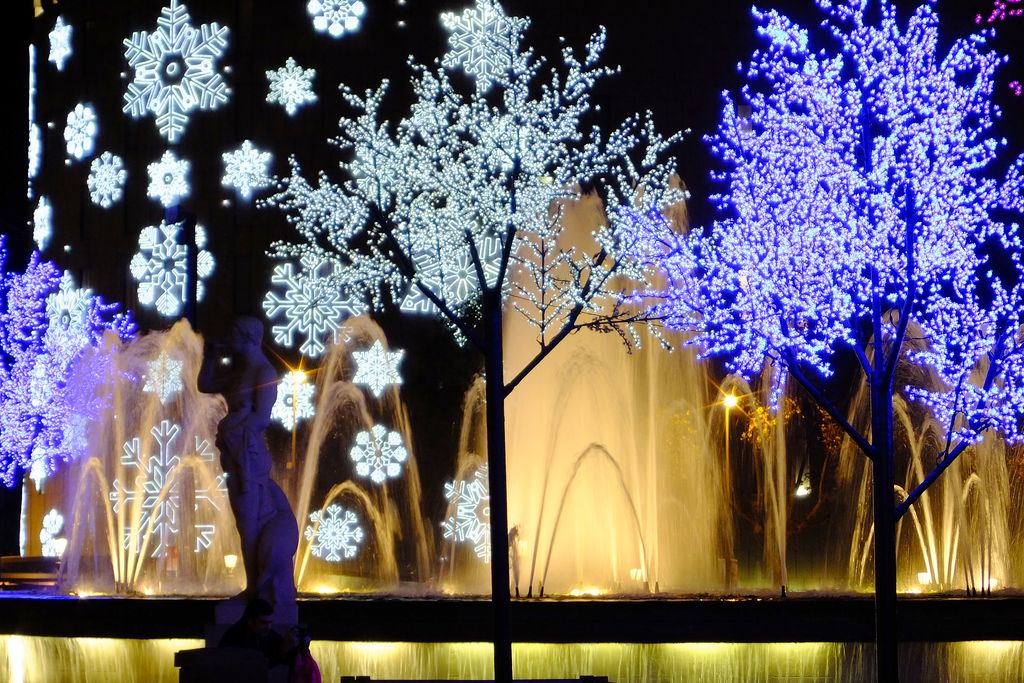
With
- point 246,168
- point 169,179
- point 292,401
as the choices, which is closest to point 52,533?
point 292,401

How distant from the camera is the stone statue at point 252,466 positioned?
13.4m

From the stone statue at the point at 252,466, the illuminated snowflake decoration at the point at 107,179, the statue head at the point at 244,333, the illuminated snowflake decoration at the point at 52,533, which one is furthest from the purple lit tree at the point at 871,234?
the illuminated snowflake decoration at the point at 52,533

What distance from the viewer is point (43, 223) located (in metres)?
38.4

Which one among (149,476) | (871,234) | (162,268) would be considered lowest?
(149,476)

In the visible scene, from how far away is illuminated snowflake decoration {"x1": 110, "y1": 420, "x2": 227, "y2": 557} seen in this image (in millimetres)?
30125

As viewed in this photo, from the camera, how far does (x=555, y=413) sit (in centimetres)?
2464

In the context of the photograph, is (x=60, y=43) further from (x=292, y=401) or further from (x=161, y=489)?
(x=161, y=489)

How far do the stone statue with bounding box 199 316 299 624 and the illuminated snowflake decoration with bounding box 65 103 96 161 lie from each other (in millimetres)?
25816

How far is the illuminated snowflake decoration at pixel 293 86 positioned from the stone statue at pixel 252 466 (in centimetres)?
2090

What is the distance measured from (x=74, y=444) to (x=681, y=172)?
17142 mm

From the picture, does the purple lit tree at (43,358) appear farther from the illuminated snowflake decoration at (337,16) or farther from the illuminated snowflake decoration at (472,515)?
the illuminated snowflake decoration at (472,515)

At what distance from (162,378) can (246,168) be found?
230 inches

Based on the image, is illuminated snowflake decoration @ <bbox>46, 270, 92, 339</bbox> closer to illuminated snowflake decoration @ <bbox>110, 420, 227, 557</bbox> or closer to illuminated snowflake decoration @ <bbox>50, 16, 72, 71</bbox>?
illuminated snowflake decoration @ <bbox>110, 420, 227, 557</bbox>

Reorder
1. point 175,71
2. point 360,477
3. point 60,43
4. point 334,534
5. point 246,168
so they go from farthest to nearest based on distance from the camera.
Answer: point 60,43
point 175,71
point 246,168
point 360,477
point 334,534
